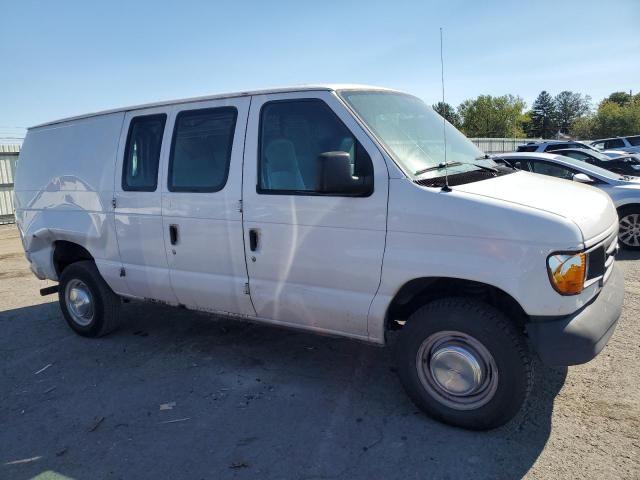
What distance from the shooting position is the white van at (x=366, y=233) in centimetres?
279

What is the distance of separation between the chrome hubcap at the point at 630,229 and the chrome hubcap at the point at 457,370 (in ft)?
19.9

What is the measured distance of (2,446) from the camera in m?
3.28

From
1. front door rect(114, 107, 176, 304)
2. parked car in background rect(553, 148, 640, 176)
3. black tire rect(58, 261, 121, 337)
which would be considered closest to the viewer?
front door rect(114, 107, 176, 304)

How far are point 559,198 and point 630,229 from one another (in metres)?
5.68

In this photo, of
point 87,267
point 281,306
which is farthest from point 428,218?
point 87,267

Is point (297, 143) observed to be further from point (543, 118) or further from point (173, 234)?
point (543, 118)

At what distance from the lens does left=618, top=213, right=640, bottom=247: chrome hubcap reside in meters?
7.61

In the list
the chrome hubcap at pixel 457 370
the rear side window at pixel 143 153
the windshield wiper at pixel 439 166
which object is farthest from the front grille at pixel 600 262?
the rear side window at pixel 143 153

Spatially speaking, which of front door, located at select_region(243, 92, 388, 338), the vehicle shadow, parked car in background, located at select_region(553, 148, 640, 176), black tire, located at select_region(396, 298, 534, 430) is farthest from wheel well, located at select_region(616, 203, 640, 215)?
front door, located at select_region(243, 92, 388, 338)

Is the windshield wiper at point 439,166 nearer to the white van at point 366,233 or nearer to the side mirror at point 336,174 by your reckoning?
the white van at point 366,233

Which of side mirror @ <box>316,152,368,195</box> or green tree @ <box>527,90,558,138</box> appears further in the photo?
green tree @ <box>527,90,558,138</box>

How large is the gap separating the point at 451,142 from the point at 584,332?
1791mm

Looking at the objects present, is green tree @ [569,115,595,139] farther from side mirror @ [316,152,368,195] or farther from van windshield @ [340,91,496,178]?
side mirror @ [316,152,368,195]

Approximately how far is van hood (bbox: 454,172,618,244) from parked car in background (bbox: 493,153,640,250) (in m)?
3.96
